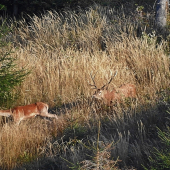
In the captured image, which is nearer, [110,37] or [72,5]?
[110,37]

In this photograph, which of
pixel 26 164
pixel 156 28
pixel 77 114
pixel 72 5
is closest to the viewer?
pixel 26 164

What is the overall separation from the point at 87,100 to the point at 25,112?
4.49 feet

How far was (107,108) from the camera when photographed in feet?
24.3

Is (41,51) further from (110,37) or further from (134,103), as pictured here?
(134,103)

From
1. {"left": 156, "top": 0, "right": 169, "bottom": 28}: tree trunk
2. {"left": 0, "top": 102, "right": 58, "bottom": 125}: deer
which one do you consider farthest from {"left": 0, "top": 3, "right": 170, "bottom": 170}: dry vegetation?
{"left": 156, "top": 0, "right": 169, "bottom": 28}: tree trunk

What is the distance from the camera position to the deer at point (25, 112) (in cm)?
693

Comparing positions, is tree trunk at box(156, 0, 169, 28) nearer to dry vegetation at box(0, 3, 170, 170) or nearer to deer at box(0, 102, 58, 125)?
dry vegetation at box(0, 3, 170, 170)

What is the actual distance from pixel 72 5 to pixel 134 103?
1073 centimetres

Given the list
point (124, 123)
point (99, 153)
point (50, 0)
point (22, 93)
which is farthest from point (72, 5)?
point (99, 153)

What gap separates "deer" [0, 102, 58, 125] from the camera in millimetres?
6930

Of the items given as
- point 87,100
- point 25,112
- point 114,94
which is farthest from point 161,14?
point 25,112

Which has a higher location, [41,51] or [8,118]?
[41,51]

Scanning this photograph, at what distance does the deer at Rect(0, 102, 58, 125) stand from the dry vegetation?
162mm

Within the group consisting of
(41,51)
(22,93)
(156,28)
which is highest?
(156,28)
